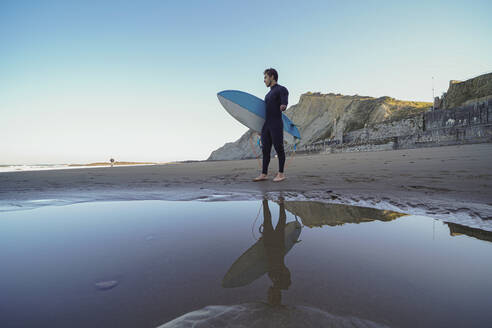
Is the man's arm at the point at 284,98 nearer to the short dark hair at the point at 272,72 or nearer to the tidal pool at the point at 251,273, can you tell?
the short dark hair at the point at 272,72

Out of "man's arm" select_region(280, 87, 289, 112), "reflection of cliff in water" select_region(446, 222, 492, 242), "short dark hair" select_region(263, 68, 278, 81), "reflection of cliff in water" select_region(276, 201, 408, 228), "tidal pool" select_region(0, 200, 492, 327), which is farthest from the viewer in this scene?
"short dark hair" select_region(263, 68, 278, 81)

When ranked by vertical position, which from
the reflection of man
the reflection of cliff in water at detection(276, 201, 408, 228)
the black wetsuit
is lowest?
the reflection of cliff in water at detection(276, 201, 408, 228)

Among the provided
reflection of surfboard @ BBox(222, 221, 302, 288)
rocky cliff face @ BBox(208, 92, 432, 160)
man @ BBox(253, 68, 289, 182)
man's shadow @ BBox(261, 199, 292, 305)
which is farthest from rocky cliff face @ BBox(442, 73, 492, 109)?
reflection of surfboard @ BBox(222, 221, 302, 288)

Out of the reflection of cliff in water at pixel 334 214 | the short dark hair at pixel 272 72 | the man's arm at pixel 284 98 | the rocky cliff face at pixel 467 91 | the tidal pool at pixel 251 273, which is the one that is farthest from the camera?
the rocky cliff face at pixel 467 91

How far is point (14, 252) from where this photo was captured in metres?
1.11

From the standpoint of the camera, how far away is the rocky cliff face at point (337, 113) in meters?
37.9

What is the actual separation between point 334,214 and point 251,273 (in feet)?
3.48

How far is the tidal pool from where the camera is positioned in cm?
58

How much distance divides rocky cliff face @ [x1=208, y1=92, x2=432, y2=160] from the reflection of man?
32874 mm

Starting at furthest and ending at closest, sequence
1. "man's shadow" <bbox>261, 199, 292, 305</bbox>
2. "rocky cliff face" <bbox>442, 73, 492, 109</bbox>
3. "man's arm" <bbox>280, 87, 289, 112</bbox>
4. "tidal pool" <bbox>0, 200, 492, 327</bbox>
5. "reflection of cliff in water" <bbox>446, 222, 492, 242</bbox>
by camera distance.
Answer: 1. "rocky cliff face" <bbox>442, 73, 492, 109</bbox>
2. "man's arm" <bbox>280, 87, 289, 112</bbox>
3. "reflection of cliff in water" <bbox>446, 222, 492, 242</bbox>
4. "man's shadow" <bbox>261, 199, 292, 305</bbox>
5. "tidal pool" <bbox>0, 200, 492, 327</bbox>

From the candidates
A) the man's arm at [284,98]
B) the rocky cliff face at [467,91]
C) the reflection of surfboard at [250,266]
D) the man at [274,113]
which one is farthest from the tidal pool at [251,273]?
the rocky cliff face at [467,91]

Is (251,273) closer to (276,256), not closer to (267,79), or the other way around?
(276,256)

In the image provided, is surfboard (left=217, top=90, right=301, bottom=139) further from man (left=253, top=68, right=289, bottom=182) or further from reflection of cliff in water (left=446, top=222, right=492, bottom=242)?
reflection of cliff in water (left=446, top=222, right=492, bottom=242)

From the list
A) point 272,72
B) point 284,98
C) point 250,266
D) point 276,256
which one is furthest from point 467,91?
point 250,266
